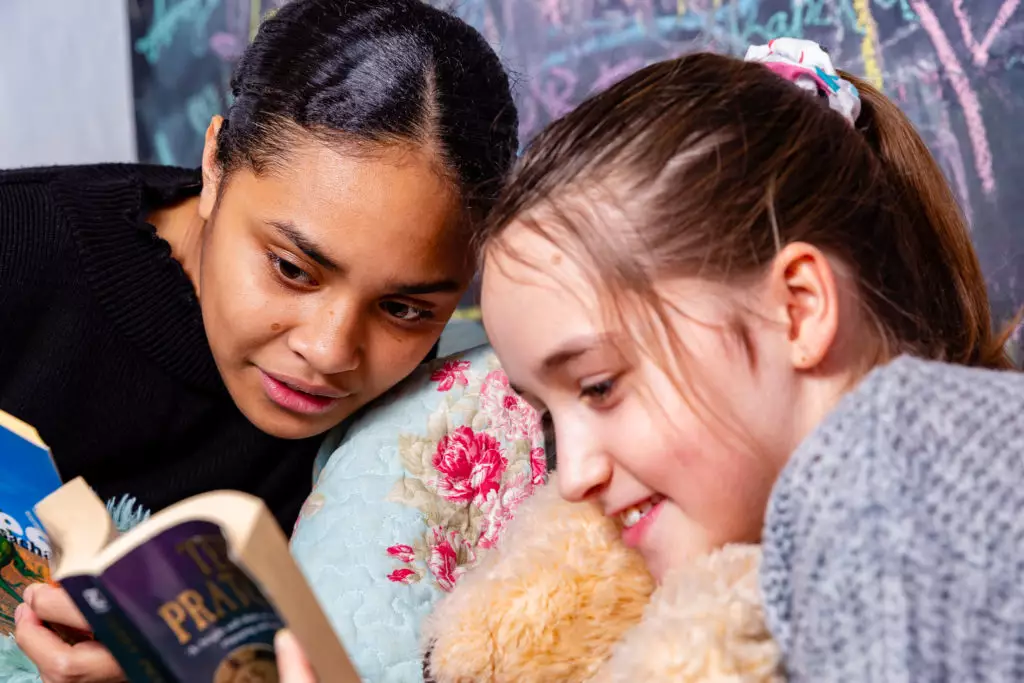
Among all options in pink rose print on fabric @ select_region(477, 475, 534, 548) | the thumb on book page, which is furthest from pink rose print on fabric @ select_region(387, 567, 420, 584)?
the thumb on book page

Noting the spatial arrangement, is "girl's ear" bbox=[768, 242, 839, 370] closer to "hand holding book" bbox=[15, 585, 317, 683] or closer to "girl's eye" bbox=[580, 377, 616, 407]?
"girl's eye" bbox=[580, 377, 616, 407]

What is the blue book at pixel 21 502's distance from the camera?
2.49ft

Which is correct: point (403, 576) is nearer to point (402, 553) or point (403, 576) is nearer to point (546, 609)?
point (402, 553)

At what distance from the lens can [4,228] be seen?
1.13 m

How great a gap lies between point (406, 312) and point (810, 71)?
47 centimetres

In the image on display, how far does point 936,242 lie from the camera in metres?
0.85

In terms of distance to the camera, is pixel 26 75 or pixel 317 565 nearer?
pixel 317 565

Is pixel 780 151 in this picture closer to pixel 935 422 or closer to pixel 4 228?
pixel 935 422

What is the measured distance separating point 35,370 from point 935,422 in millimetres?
980

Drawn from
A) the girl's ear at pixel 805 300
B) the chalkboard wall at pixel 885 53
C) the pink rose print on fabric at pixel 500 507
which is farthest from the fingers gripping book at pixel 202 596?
the chalkboard wall at pixel 885 53

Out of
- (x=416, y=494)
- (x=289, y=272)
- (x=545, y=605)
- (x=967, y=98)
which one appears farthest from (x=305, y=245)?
(x=967, y=98)

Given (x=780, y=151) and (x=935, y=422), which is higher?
(x=780, y=151)

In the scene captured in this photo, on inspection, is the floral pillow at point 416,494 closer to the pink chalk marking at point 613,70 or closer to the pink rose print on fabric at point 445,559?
the pink rose print on fabric at point 445,559

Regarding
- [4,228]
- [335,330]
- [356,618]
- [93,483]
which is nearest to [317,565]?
[356,618]
